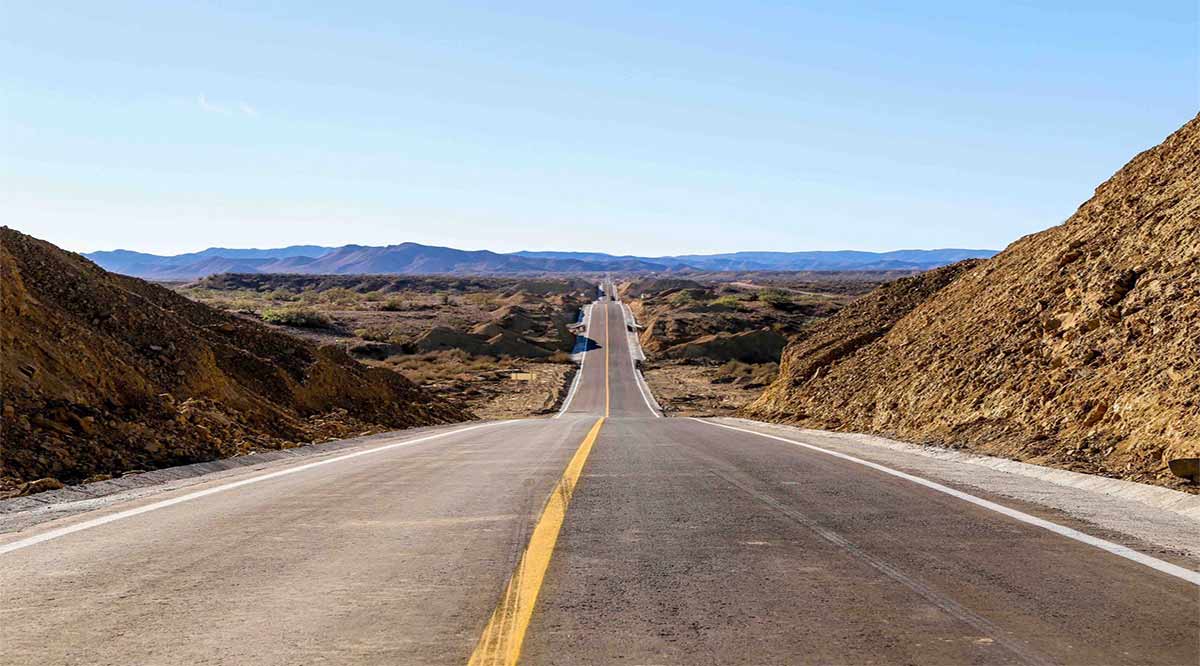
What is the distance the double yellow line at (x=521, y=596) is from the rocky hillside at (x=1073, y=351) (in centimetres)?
662

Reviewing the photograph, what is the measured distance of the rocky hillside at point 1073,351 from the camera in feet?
40.4

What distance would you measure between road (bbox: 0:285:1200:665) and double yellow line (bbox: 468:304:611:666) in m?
0.02

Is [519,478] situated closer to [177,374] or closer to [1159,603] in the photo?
[1159,603]

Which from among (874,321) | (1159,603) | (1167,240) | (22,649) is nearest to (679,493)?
(1159,603)

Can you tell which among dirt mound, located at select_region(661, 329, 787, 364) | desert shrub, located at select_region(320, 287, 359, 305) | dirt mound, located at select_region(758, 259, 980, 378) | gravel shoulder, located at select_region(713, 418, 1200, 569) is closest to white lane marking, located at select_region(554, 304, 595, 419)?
dirt mound, located at select_region(661, 329, 787, 364)

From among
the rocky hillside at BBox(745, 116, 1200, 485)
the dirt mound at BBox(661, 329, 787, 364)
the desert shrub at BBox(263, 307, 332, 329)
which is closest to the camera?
the rocky hillside at BBox(745, 116, 1200, 485)

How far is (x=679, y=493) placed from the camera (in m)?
9.25

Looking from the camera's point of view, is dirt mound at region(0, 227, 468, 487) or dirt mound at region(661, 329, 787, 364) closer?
dirt mound at region(0, 227, 468, 487)

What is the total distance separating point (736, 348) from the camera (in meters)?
83.4

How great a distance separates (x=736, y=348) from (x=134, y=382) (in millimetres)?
70922

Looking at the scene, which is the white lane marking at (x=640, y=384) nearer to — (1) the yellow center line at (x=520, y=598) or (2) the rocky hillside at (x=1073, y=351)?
(2) the rocky hillside at (x=1073, y=351)

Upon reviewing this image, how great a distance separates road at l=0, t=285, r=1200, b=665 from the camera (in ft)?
14.8

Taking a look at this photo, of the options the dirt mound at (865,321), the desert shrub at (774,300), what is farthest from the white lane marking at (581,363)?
the desert shrub at (774,300)

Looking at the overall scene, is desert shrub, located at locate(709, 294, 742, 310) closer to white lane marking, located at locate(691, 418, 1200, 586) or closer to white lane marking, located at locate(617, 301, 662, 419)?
white lane marking, located at locate(617, 301, 662, 419)
